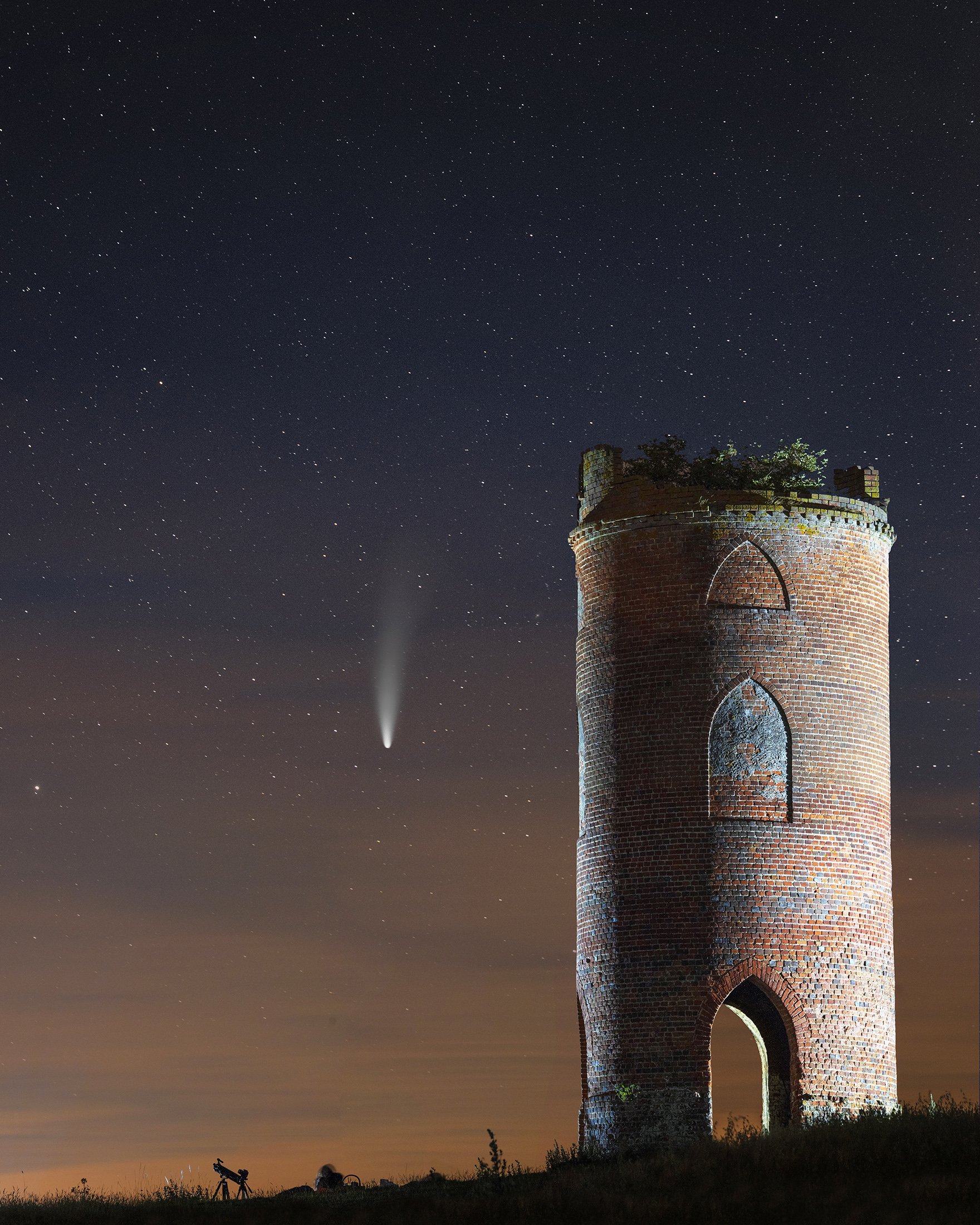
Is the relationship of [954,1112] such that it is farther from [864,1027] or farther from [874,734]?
[874,734]

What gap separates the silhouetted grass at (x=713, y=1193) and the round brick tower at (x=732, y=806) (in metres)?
2.24

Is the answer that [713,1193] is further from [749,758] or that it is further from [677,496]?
[677,496]

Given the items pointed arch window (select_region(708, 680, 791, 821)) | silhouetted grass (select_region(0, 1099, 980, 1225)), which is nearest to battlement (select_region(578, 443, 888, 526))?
pointed arch window (select_region(708, 680, 791, 821))

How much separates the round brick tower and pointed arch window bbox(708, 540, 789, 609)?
30 millimetres

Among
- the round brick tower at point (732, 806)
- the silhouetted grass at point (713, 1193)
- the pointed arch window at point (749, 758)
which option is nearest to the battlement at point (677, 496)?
the round brick tower at point (732, 806)

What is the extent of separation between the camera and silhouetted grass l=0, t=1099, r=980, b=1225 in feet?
67.3

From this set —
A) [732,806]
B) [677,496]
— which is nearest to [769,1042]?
[732,806]

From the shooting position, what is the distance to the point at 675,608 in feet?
94.4

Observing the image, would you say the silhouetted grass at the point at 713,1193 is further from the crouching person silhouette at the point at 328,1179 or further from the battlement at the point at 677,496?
the battlement at the point at 677,496

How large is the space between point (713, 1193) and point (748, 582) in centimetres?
1009

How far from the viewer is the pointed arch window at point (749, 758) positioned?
2805cm

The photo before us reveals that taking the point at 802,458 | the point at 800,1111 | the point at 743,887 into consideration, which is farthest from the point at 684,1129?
the point at 802,458

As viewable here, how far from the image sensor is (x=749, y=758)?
28203mm

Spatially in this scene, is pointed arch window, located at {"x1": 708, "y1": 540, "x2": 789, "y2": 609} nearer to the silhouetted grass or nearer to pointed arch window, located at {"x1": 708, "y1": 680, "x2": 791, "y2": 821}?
pointed arch window, located at {"x1": 708, "y1": 680, "x2": 791, "y2": 821}
